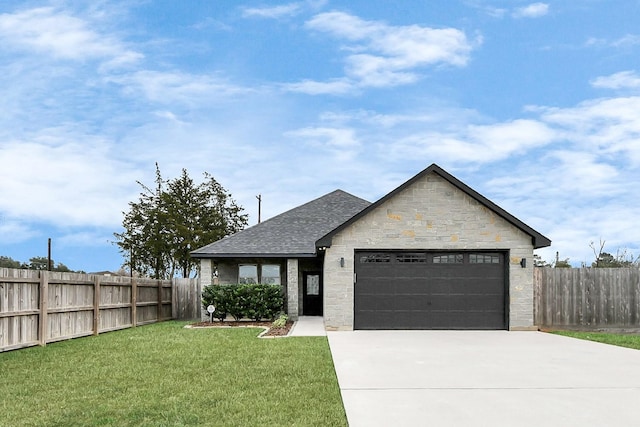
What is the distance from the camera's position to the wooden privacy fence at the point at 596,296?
19.2 m

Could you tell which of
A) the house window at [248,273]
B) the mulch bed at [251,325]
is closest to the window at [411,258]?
the mulch bed at [251,325]

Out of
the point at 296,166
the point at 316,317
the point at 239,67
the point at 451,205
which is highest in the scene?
the point at 239,67

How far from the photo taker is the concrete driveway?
6.83m

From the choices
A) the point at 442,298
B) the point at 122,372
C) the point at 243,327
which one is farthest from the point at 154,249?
the point at 122,372

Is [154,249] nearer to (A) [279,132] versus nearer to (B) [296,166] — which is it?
(B) [296,166]

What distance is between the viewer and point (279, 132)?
75.3 feet

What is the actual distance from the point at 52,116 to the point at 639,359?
19570 millimetres

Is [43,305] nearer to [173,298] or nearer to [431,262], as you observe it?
[173,298]

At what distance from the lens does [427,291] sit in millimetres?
17562

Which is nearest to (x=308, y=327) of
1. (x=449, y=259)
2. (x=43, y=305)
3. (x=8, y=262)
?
(x=449, y=259)

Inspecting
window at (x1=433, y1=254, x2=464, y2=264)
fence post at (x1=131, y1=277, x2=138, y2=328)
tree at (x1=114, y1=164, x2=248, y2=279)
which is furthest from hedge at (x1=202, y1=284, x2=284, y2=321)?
tree at (x1=114, y1=164, x2=248, y2=279)

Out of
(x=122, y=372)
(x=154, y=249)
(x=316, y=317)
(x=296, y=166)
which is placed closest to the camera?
(x=122, y=372)

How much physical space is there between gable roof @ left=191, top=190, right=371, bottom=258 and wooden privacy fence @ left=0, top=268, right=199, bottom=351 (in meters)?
2.78

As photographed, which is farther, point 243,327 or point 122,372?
point 243,327
